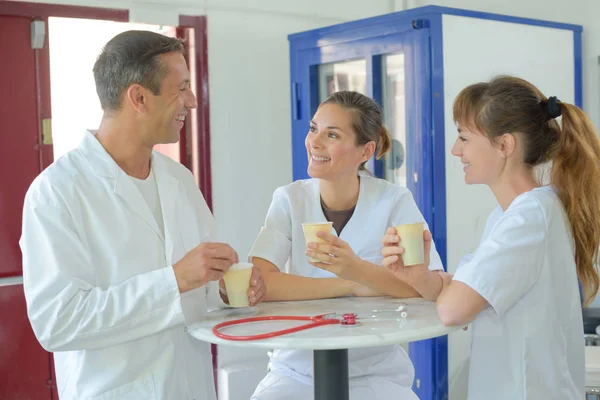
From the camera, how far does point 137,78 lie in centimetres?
198

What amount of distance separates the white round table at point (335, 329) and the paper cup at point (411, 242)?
0.15 meters

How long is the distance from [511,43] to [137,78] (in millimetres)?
1981

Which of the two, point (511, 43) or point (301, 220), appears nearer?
point (301, 220)

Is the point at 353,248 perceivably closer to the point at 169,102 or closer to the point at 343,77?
the point at 169,102

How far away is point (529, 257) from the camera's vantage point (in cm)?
170

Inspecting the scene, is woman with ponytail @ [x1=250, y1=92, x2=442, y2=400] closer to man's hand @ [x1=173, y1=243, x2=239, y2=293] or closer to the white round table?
the white round table

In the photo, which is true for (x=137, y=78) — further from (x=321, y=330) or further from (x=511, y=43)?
(x=511, y=43)

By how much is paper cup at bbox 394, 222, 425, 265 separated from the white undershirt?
0.68 metres

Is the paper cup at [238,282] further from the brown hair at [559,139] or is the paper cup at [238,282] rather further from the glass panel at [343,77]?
the glass panel at [343,77]

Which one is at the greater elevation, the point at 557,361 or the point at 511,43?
the point at 511,43

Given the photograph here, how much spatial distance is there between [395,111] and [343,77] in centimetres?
37

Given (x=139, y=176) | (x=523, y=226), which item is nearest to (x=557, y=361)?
(x=523, y=226)

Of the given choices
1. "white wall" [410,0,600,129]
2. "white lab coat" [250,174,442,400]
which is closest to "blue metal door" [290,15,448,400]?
"white lab coat" [250,174,442,400]

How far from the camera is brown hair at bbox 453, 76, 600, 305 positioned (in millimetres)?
1776
